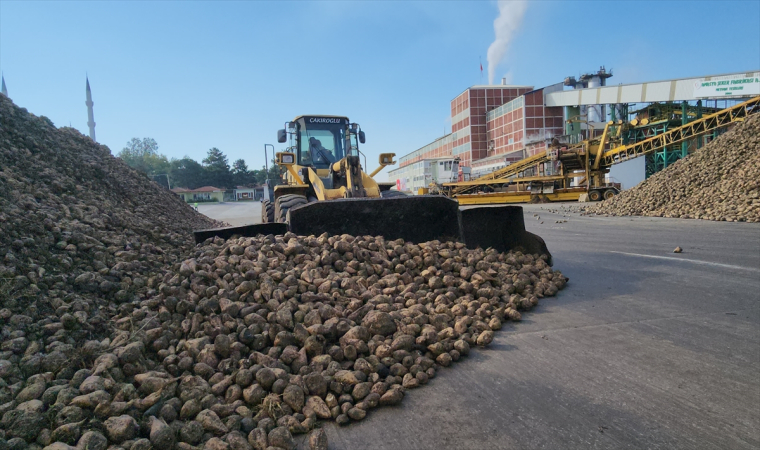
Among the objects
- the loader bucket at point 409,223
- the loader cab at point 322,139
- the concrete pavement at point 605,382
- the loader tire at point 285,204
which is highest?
the loader cab at point 322,139

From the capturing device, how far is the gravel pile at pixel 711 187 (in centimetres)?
1114

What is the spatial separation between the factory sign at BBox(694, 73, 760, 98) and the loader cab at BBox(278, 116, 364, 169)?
26.7m

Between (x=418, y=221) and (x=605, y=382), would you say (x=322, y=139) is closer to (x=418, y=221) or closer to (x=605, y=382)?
(x=418, y=221)

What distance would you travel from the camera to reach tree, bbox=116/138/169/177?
83938 mm

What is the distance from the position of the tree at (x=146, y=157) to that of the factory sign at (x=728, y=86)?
248 feet

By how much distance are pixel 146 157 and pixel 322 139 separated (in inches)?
3816

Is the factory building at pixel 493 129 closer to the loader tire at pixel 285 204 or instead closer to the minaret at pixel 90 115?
the minaret at pixel 90 115

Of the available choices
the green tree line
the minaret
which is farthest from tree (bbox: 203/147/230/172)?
the minaret

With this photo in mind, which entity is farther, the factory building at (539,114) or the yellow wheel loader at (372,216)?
the factory building at (539,114)

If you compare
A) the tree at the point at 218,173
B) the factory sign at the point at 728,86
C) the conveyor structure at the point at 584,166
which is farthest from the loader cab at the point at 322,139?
the tree at the point at 218,173

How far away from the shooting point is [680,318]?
3.88 metres

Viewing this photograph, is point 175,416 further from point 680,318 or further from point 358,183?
point 358,183

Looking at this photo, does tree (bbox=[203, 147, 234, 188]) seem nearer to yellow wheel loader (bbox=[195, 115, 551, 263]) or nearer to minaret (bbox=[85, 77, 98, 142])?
minaret (bbox=[85, 77, 98, 142])

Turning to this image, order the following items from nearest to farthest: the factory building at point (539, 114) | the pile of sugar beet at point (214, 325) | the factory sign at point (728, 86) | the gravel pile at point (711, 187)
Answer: the pile of sugar beet at point (214, 325) < the gravel pile at point (711, 187) < the factory sign at point (728, 86) < the factory building at point (539, 114)
